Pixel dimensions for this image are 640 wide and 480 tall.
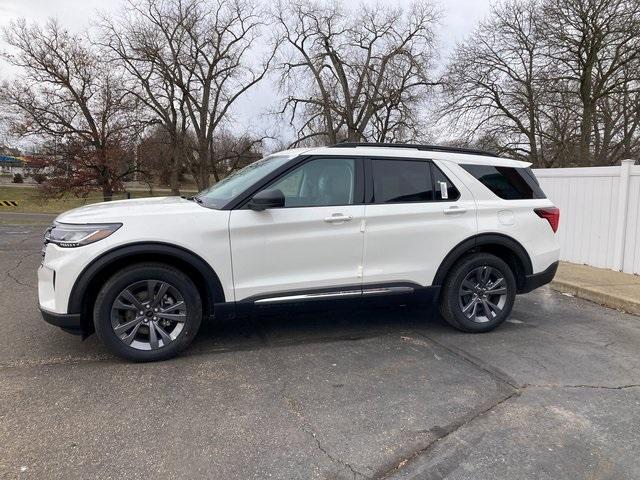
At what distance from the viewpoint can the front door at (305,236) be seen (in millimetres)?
3967

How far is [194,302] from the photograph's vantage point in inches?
153

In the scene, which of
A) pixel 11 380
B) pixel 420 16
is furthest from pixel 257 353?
pixel 420 16

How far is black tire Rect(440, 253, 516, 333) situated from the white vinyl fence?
3815 mm

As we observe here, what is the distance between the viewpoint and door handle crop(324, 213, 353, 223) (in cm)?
416

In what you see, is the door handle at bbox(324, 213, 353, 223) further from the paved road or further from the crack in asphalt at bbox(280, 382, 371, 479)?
the crack in asphalt at bbox(280, 382, 371, 479)

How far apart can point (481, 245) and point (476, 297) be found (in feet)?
1.77

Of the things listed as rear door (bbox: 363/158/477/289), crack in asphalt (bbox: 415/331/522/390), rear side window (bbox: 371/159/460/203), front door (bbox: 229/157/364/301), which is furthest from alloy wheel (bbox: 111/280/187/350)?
crack in asphalt (bbox: 415/331/522/390)

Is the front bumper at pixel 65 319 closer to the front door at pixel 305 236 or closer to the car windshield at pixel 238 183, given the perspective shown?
the front door at pixel 305 236

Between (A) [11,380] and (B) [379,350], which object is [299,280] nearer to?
(B) [379,350]

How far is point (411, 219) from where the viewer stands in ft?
14.6

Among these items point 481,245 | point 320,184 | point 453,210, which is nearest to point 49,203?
point 320,184

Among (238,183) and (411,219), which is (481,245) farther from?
(238,183)

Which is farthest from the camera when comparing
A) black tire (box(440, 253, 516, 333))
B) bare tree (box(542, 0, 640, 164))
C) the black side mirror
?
bare tree (box(542, 0, 640, 164))

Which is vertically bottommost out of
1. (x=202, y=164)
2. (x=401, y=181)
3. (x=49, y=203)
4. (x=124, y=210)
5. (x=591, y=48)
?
(x=49, y=203)
